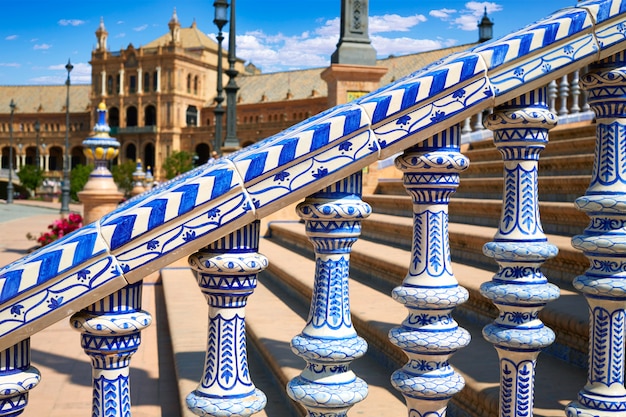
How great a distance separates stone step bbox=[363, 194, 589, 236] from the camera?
3906 mm

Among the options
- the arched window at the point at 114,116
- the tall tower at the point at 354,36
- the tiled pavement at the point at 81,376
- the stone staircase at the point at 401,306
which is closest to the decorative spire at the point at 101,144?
the stone staircase at the point at 401,306

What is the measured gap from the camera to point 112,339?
1.41m

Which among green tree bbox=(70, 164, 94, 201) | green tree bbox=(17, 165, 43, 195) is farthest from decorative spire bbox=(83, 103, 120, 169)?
green tree bbox=(17, 165, 43, 195)

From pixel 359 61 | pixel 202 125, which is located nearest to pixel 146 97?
pixel 202 125

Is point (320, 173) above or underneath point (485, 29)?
underneath

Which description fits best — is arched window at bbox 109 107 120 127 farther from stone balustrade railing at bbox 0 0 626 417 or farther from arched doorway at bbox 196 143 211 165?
stone balustrade railing at bbox 0 0 626 417

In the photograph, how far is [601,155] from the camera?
1.82 meters

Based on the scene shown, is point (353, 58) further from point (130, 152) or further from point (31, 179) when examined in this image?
point (130, 152)

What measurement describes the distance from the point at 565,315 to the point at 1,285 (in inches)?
81.3

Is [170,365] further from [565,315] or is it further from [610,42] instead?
[610,42]

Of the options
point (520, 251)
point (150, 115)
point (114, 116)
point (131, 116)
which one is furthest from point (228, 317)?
point (114, 116)

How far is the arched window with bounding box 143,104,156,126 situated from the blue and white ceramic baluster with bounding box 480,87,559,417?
79873mm

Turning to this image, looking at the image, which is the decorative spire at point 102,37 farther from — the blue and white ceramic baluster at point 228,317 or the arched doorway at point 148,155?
the blue and white ceramic baluster at point 228,317

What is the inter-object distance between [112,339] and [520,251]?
3.45ft
